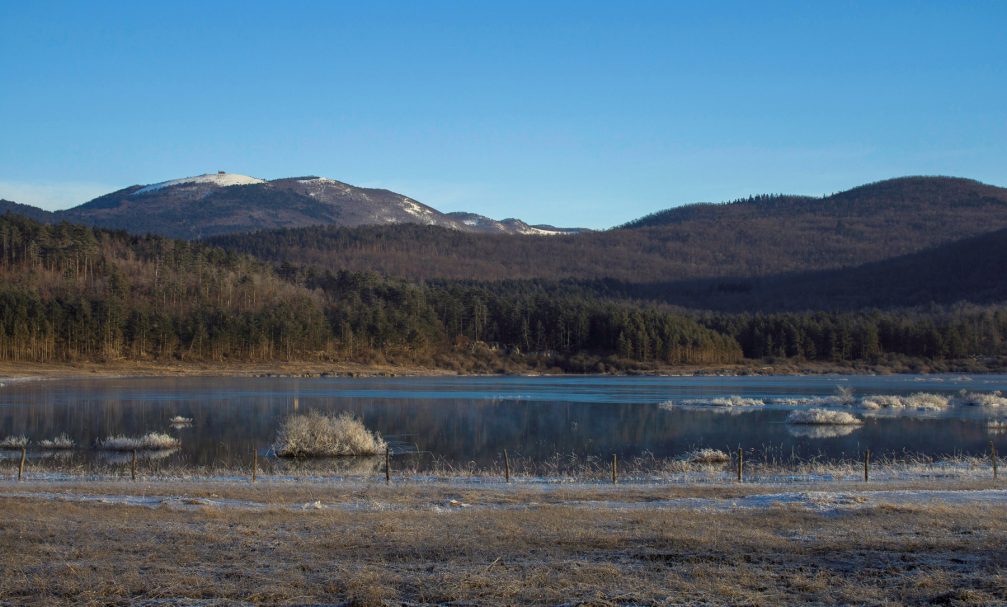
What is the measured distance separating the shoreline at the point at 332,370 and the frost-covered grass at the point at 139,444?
54869 mm

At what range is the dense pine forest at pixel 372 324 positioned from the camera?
112750mm

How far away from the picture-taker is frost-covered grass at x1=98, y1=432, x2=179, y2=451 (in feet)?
122

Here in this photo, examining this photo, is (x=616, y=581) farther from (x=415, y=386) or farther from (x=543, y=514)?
(x=415, y=386)

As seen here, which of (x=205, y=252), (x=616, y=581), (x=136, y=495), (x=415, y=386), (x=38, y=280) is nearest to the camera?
(x=616, y=581)

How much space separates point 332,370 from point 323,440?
7923 cm

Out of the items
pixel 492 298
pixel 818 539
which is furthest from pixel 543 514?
pixel 492 298

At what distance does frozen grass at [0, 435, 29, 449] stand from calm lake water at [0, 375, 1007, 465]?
2.11 metres

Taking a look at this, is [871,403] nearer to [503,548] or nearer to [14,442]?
[14,442]

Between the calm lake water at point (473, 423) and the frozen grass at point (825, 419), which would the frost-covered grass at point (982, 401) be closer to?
the calm lake water at point (473, 423)

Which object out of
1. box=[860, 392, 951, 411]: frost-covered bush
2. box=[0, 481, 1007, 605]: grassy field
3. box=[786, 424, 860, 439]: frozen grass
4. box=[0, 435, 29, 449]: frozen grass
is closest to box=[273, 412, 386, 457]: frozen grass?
box=[0, 435, 29, 449]: frozen grass

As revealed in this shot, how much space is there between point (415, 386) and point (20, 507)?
6880 centimetres

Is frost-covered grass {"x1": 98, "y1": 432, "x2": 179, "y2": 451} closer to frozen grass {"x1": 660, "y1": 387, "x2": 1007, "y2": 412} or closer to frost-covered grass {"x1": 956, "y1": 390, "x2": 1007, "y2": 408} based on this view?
frozen grass {"x1": 660, "y1": 387, "x2": 1007, "y2": 412}

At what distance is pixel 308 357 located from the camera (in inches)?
4751

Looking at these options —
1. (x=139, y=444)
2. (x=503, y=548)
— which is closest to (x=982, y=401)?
(x=139, y=444)
